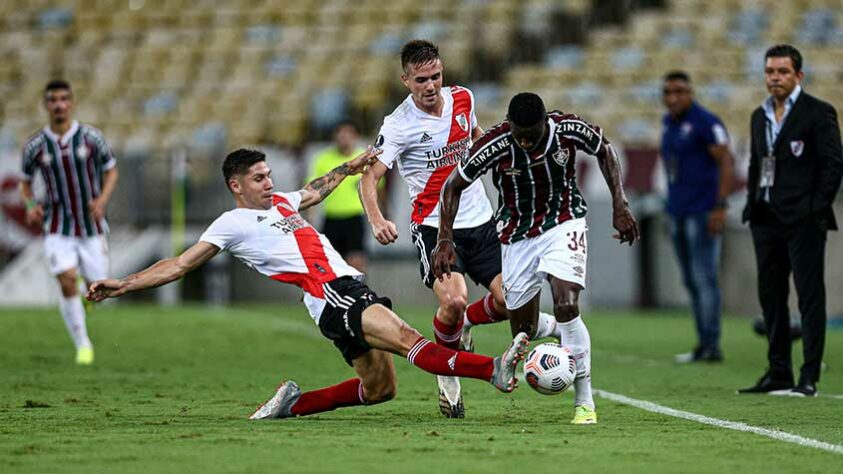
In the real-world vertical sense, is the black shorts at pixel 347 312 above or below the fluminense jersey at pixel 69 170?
below

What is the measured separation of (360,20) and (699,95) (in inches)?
256

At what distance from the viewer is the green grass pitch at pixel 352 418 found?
6027 millimetres

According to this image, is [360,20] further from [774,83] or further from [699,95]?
[774,83]

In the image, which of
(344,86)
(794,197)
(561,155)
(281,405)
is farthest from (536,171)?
(344,86)

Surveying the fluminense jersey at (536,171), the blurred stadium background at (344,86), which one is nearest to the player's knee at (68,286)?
the fluminense jersey at (536,171)

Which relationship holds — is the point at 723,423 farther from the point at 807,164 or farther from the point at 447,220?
the point at 807,164

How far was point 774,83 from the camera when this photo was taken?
960 centimetres

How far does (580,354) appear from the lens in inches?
300

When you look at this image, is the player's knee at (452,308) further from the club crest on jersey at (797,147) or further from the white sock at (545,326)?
the club crest on jersey at (797,147)

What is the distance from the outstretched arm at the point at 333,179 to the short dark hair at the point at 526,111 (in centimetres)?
147

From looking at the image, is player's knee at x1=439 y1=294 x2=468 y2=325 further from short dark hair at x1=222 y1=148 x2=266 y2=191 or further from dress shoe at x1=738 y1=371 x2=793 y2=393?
dress shoe at x1=738 y1=371 x2=793 y2=393

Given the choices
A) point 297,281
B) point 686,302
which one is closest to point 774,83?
point 297,281

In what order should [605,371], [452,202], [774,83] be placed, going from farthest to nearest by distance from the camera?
[605,371], [774,83], [452,202]

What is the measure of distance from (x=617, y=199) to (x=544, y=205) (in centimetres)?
46
